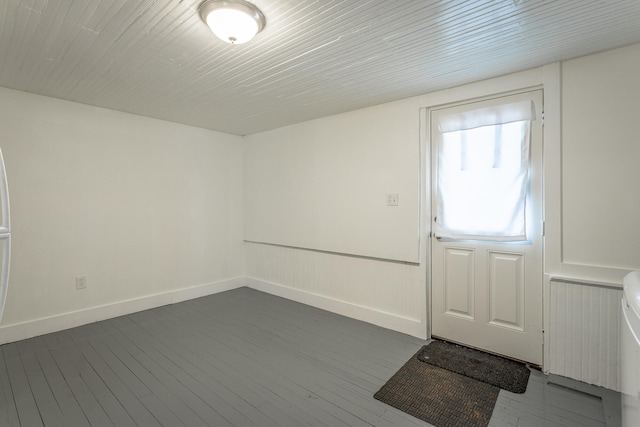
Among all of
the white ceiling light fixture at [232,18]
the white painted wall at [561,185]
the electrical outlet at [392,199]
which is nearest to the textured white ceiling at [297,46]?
the white ceiling light fixture at [232,18]

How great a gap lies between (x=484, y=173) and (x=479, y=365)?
61.0 inches

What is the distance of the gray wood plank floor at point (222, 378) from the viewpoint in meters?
1.82

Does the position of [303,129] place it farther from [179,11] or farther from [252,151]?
[179,11]

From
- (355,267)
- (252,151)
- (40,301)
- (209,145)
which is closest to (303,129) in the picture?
(252,151)

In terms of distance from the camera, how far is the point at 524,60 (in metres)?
2.20

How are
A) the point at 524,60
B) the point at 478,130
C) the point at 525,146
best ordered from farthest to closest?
the point at 478,130
the point at 525,146
the point at 524,60

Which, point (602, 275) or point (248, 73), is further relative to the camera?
point (248, 73)

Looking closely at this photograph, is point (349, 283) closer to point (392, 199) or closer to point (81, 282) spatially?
point (392, 199)

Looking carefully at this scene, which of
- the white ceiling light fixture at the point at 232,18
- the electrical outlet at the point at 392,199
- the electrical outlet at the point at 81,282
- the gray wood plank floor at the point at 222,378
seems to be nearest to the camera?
the white ceiling light fixture at the point at 232,18

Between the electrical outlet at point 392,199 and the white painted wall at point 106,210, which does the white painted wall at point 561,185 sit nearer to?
the electrical outlet at point 392,199

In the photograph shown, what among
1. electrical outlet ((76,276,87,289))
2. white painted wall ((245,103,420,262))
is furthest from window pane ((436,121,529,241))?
electrical outlet ((76,276,87,289))

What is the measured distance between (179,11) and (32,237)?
2.69m

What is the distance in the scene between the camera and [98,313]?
3250 millimetres

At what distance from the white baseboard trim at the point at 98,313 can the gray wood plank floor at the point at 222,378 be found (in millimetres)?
94
